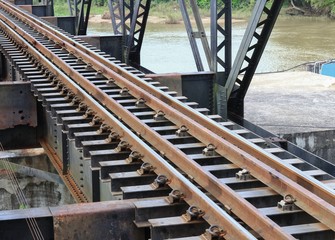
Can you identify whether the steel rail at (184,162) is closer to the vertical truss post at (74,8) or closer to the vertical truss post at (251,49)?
the vertical truss post at (251,49)

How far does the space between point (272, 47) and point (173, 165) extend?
31.8 metres

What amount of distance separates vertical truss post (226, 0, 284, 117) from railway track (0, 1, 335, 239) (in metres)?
1.38

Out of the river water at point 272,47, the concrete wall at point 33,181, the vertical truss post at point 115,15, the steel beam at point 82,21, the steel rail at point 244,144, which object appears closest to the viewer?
the steel rail at point 244,144

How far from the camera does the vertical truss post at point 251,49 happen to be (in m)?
9.27

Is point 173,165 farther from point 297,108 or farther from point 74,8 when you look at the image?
point 74,8

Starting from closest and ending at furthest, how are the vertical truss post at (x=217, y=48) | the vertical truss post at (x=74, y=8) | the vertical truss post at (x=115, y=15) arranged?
the vertical truss post at (x=217, y=48) → the vertical truss post at (x=115, y=15) → the vertical truss post at (x=74, y=8)

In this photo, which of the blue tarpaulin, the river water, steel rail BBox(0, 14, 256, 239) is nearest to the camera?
steel rail BBox(0, 14, 256, 239)

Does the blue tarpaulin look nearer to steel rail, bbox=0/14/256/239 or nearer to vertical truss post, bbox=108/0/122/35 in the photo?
vertical truss post, bbox=108/0/122/35

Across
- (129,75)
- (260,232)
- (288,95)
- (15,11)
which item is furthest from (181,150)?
(15,11)

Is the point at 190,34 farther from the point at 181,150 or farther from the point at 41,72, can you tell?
the point at 181,150

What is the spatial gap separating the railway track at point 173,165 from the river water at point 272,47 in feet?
63.3

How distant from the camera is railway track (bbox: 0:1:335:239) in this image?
4289 mm

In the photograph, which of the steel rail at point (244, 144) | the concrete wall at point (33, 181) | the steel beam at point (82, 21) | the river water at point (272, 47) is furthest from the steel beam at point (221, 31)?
the river water at point (272, 47)

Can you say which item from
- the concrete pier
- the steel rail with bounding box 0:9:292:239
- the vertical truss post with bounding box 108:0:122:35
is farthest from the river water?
the steel rail with bounding box 0:9:292:239
